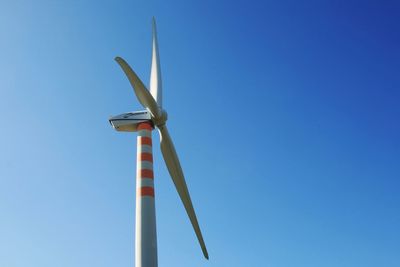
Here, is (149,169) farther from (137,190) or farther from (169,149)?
(169,149)

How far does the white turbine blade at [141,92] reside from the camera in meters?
25.2

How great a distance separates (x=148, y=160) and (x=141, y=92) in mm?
5201

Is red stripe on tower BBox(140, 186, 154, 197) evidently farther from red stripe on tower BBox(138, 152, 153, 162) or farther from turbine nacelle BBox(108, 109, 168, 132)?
turbine nacelle BBox(108, 109, 168, 132)

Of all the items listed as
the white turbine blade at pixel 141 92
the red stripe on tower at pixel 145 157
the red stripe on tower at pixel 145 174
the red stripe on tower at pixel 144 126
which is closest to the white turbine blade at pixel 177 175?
the red stripe on tower at pixel 144 126

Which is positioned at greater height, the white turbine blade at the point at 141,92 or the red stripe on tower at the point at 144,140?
the white turbine blade at the point at 141,92

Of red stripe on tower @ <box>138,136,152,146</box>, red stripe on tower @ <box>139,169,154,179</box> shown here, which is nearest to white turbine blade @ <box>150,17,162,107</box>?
red stripe on tower @ <box>138,136,152,146</box>

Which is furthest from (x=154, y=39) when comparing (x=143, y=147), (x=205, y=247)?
(x=205, y=247)

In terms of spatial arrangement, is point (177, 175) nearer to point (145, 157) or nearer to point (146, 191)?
point (145, 157)

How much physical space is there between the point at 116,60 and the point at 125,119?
3.98 m

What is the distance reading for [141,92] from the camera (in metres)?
25.9

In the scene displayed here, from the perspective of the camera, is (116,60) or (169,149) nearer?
(116,60)

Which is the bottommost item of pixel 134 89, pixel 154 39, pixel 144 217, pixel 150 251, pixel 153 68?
pixel 150 251

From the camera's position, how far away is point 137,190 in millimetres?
22281

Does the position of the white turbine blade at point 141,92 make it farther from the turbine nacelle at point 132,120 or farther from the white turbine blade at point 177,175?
the white turbine blade at point 177,175
